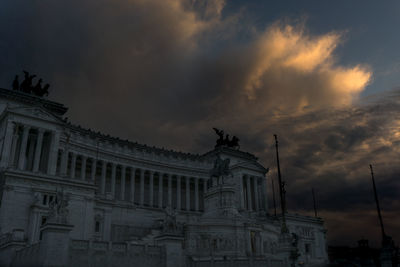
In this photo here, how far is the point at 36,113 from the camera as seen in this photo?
5816 cm

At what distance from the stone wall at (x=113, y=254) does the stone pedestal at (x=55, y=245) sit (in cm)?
83

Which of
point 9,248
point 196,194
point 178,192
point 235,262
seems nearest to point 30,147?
point 9,248

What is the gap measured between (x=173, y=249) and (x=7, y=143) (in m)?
36.2

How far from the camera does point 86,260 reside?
26.6 metres

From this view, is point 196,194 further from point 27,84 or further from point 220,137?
point 27,84

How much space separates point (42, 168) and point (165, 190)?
3208cm

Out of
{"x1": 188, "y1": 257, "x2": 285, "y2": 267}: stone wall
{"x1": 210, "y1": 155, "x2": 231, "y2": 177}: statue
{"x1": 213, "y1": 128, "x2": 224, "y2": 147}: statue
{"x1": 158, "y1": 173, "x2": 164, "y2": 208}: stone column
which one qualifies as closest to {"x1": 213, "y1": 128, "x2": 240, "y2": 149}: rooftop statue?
{"x1": 213, "y1": 128, "x2": 224, "y2": 147}: statue

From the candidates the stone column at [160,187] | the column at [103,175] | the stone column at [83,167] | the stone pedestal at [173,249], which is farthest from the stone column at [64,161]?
the stone pedestal at [173,249]

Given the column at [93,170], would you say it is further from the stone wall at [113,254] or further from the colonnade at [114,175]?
the stone wall at [113,254]

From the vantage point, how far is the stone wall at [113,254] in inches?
1045

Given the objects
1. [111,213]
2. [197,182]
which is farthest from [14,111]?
[197,182]

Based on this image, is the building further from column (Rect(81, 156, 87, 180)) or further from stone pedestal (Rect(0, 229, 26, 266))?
column (Rect(81, 156, 87, 180))

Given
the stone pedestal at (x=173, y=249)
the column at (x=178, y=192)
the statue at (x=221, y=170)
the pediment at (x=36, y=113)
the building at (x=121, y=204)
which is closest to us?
the building at (x=121, y=204)

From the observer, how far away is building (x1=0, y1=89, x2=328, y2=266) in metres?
29.0
